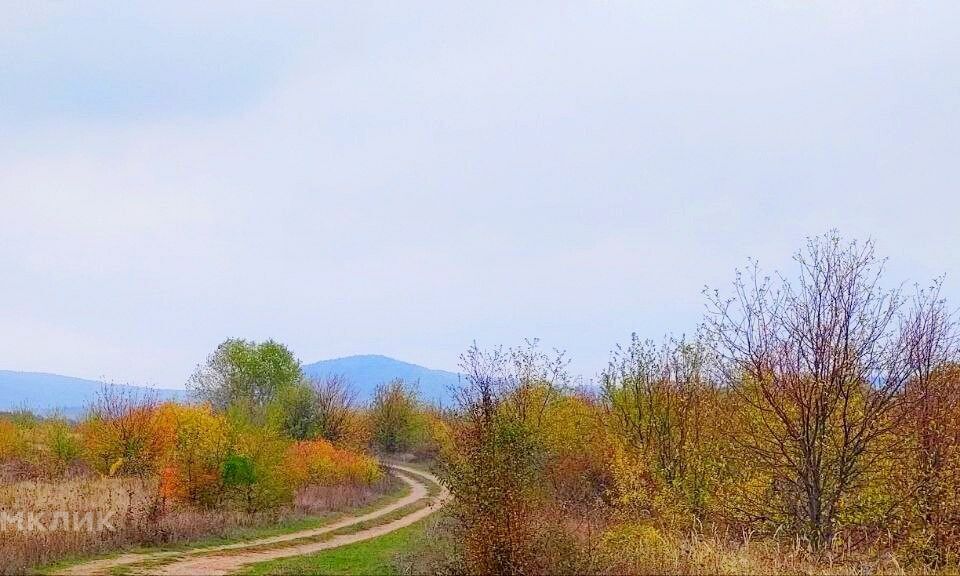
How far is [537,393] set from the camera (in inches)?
1185

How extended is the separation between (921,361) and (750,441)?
4049 mm

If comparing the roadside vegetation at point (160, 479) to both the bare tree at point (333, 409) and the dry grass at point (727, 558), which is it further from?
the dry grass at point (727, 558)

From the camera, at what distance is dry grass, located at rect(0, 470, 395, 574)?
49.9 ft

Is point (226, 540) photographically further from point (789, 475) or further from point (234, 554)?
point (789, 475)

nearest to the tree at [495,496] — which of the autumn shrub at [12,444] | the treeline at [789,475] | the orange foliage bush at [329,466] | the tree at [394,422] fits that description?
the treeline at [789,475]

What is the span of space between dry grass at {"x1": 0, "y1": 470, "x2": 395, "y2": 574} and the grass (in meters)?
3.63

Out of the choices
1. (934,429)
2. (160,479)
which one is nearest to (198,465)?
(160,479)

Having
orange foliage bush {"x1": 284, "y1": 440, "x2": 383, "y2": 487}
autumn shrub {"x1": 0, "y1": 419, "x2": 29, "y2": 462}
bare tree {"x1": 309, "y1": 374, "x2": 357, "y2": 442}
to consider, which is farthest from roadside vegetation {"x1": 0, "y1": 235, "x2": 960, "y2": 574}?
bare tree {"x1": 309, "y1": 374, "x2": 357, "y2": 442}

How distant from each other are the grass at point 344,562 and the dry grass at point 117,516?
363 centimetres

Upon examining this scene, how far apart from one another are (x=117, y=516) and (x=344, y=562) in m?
6.89

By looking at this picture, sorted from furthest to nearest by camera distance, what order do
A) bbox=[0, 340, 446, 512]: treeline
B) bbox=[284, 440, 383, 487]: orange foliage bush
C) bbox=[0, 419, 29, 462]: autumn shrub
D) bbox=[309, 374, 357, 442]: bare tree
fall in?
bbox=[309, 374, 357, 442]: bare tree, bbox=[0, 419, 29, 462]: autumn shrub, bbox=[284, 440, 383, 487]: orange foliage bush, bbox=[0, 340, 446, 512]: treeline

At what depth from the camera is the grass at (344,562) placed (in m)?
15.2

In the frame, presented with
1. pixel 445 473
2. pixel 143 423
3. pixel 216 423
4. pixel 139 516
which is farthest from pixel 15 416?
pixel 445 473

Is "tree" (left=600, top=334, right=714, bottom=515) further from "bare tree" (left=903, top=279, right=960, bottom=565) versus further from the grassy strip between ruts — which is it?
the grassy strip between ruts
